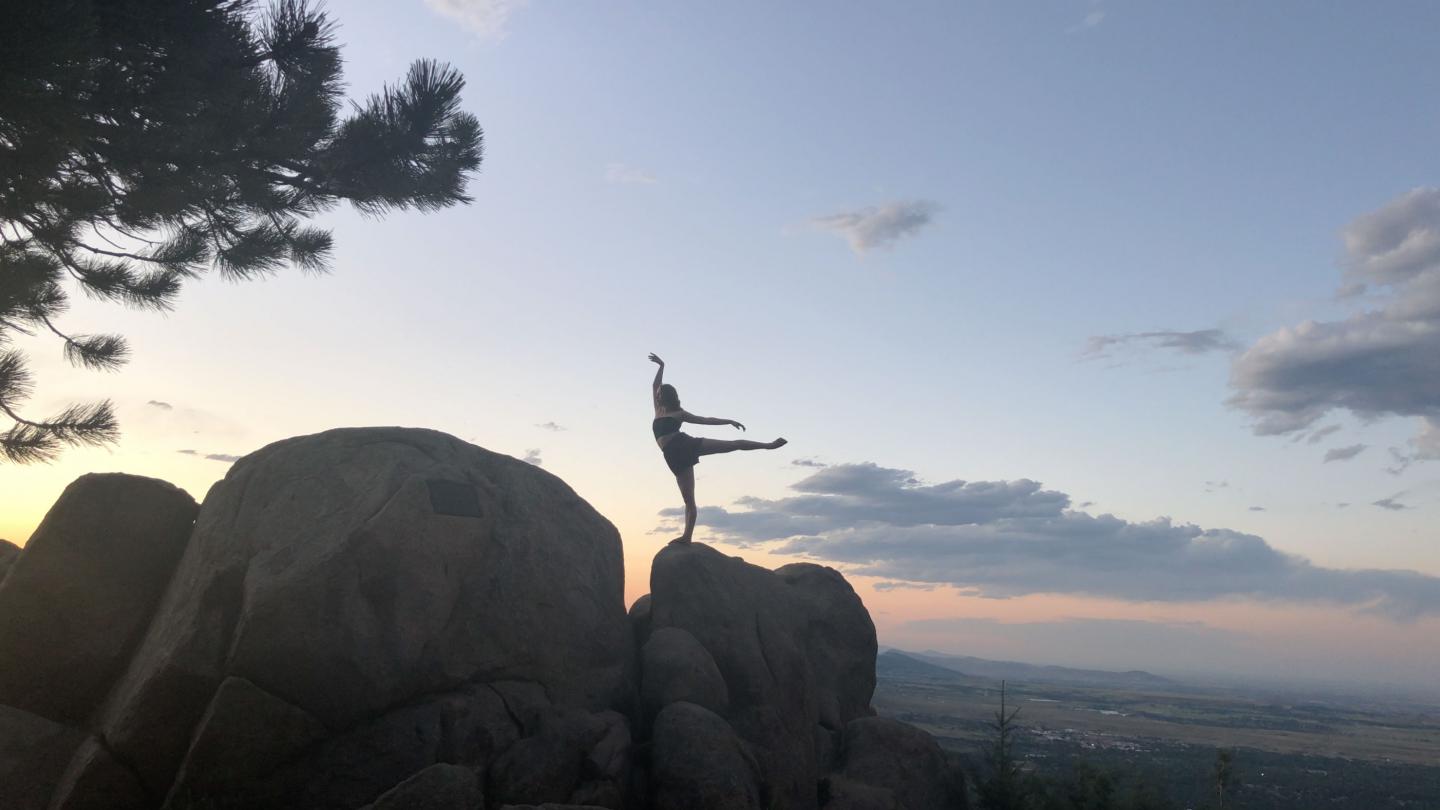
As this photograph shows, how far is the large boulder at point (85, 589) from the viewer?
13000 mm

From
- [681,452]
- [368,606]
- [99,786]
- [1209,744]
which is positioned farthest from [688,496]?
[1209,744]

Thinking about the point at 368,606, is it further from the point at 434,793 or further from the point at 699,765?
the point at 699,765

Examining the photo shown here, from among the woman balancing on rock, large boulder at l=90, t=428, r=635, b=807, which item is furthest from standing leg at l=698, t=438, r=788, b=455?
large boulder at l=90, t=428, r=635, b=807

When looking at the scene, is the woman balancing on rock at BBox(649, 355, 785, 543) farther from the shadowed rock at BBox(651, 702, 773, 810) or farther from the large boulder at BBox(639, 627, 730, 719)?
the shadowed rock at BBox(651, 702, 773, 810)

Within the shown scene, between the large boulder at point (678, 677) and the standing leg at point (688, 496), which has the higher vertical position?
the standing leg at point (688, 496)

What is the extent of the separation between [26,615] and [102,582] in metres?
0.96

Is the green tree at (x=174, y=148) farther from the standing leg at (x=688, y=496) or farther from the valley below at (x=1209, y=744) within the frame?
the valley below at (x=1209, y=744)

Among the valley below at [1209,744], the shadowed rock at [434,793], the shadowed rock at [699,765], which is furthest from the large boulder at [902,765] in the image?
the shadowed rock at [434,793]

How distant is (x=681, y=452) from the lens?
18.7 metres

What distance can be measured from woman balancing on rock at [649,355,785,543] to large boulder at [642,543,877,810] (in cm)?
93

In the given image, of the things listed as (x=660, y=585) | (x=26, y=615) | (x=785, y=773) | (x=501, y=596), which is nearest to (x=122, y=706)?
(x=26, y=615)

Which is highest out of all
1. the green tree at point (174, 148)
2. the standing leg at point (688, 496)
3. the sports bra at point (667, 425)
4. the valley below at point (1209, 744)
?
the green tree at point (174, 148)

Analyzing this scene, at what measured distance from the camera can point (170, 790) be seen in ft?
39.3

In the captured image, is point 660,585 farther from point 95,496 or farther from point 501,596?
point 95,496
